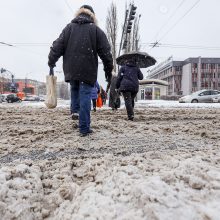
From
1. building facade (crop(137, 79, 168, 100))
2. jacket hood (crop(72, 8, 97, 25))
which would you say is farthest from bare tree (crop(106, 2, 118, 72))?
building facade (crop(137, 79, 168, 100))

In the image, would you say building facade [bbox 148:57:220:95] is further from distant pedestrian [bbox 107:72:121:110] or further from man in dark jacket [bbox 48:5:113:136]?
man in dark jacket [bbox 48:5:113:136]

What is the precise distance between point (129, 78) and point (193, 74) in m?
69.0

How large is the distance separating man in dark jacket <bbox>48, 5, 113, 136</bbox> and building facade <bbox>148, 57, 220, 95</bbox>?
69.6 metres

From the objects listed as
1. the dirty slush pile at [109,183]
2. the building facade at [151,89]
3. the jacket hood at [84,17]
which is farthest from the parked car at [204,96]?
the dirty slush pile at [109,183]

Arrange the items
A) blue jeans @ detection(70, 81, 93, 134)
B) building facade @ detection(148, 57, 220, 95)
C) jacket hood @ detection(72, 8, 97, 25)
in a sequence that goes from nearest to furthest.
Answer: blue jeans @ detection(70, 81, 93, 134) < jacket hood @ detection(72, 8, 97, 25) < building facade @ detection(148, 57, 220, 95)

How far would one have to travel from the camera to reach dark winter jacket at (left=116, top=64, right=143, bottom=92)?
16.9 ft

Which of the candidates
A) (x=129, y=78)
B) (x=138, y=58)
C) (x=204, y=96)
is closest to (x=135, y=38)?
(x=204, y=96)

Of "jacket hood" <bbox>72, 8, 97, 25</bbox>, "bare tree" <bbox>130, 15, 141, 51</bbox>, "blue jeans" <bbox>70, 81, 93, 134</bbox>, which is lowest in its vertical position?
"blue jeans" <bbox>70, 81, 93, 134</bbox>

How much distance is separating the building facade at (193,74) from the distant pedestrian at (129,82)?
221 feet

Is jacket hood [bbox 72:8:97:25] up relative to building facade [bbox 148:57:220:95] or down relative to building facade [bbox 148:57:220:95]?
down

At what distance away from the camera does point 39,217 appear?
115 cm

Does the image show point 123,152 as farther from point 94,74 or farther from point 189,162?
point 94,74

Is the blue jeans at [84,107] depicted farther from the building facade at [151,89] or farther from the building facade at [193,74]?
the building facade at [193,74]

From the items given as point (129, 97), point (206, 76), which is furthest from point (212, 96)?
point (206, 76)
